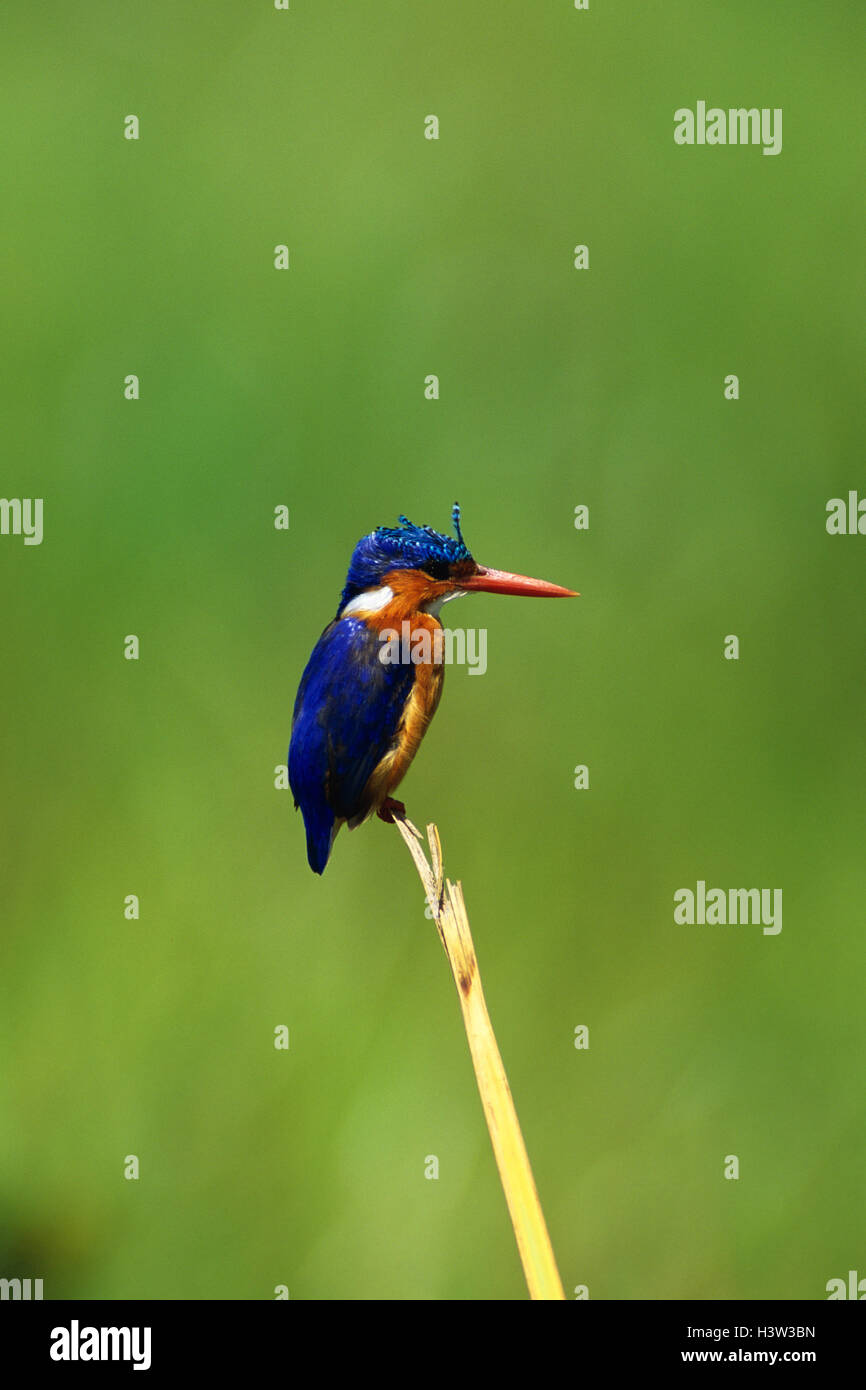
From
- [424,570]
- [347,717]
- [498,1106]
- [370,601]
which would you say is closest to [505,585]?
[424,570]

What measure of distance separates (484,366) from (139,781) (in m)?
1.98

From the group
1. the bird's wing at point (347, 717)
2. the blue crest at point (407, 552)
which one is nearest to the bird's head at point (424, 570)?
the blue crest at point (407, 552)

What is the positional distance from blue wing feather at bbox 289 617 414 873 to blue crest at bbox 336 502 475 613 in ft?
0.42

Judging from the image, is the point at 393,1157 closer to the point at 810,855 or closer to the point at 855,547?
the point at 810,855

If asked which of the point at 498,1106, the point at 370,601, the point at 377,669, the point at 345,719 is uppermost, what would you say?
the point at 370,601

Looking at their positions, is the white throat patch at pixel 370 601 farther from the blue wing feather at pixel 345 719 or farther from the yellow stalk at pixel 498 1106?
the yellow stalk at pixel 498 1106

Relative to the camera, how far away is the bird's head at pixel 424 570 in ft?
10.2

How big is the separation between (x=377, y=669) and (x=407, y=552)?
0.28m

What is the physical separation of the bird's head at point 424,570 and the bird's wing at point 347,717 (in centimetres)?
12

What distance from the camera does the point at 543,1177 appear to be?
454 centimetres

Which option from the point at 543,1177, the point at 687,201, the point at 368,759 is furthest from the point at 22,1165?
the point at 687,201

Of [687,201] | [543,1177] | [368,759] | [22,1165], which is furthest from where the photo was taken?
[687,201]

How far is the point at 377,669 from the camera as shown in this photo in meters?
3.18

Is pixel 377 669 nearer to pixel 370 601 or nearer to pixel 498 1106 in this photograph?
pixel 370 601
